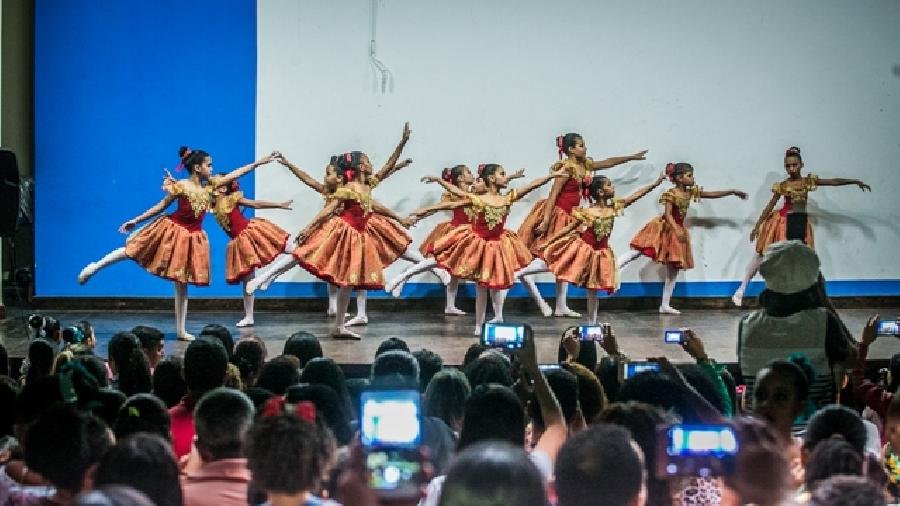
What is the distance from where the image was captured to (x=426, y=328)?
965cm

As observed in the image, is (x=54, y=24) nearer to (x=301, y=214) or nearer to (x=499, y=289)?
(x=301, y=214)

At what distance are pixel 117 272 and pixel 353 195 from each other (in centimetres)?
320

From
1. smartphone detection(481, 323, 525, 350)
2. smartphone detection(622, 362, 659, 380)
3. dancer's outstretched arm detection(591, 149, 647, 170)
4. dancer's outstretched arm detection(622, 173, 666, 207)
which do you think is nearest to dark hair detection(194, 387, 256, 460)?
smartphone detection(481, 323, 525, 350)

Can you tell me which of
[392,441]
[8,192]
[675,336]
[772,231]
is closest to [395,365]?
[675,336]

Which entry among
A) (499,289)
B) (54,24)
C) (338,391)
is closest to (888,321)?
(338,391)

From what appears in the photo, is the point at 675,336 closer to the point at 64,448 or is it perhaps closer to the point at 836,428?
the point at 836,428

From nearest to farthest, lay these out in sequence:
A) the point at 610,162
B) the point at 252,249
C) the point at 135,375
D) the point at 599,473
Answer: the point at 599,473, the point at 135,375, the point at 252,249, the point at 610,162

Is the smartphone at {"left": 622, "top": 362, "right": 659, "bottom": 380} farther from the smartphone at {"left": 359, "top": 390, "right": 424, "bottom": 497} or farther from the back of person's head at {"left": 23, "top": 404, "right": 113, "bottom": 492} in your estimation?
the back of person's head at {"left": 23, "top": 404, "right": 113, "bottom": 492}

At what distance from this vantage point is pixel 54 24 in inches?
428

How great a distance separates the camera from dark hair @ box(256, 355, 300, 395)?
480 cm

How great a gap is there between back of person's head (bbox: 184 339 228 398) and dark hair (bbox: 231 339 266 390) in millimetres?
804

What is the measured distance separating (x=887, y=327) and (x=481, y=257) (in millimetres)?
4394

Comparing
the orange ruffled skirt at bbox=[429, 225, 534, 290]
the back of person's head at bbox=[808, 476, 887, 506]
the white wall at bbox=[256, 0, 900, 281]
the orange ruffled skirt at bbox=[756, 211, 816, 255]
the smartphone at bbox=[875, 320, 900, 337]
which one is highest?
the white wall at bbox=[256, 0, 900, 281]

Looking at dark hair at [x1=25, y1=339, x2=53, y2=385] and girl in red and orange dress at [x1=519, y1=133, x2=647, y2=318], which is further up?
girl in red and orange dress at [x1=519, y1=133, x2=647, y2=318]
